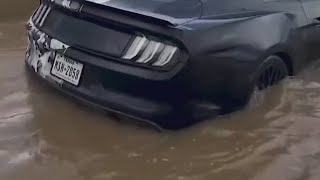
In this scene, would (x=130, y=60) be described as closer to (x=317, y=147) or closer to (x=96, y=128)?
(x=96, y=128)

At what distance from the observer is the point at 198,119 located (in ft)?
14.3

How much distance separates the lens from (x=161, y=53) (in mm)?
4141

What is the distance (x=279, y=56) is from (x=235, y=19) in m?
0.69

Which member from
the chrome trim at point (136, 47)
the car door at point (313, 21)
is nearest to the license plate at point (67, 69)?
the chrome trim at point (136, 47)

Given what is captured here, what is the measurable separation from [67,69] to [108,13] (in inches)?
20.8

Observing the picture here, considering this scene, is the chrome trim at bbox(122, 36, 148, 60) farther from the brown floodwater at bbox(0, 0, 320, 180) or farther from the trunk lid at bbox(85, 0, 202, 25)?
the brown floodwater at bbox(0, 0, 320, 180)

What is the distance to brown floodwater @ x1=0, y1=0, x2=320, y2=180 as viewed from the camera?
3.99m

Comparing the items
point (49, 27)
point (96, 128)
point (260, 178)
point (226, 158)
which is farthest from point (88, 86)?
point (260, 178)

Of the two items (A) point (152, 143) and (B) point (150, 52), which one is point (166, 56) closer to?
(B) point (150, 52)

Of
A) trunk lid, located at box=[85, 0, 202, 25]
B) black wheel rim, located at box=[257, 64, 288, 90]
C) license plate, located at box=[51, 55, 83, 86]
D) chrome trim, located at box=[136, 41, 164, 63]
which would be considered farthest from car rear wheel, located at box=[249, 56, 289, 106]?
license plate, located at box=[51, 55, 83, 86]

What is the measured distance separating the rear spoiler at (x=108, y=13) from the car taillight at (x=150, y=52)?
0.13 m

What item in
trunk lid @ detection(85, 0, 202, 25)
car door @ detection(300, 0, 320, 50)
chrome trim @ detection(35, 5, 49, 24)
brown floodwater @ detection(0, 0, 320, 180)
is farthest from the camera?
car door @ detection(300, 0, 320, 50)

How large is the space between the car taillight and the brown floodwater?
21.4 inches

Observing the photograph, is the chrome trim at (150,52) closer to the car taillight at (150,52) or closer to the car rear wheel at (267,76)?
the car taillight at (150,52)
